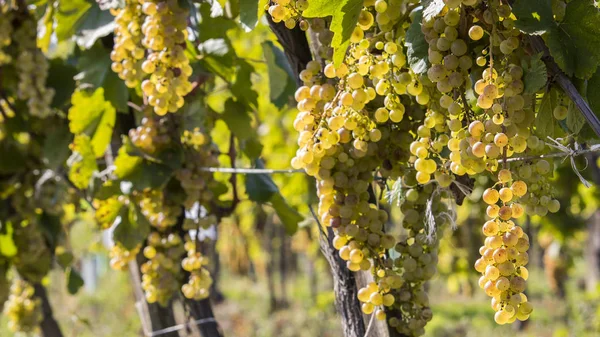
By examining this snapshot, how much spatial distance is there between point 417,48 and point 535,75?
7.2 inches

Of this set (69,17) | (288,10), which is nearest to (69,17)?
(69,17)

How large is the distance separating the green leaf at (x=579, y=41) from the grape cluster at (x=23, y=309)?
2507mm

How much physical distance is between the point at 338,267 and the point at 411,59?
555mm

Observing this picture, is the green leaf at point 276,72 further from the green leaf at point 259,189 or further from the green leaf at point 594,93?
the green leaf at point 594,93

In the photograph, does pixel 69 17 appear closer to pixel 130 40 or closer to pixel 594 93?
pixel 130 40

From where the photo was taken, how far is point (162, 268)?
188 cm

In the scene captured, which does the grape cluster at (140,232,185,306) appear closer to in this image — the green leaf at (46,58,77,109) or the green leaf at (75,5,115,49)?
the green leaf at (75,5,115,49)

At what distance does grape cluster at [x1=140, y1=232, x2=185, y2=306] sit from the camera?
1874mm

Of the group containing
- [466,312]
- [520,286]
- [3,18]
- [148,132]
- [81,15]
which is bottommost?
[466,312]

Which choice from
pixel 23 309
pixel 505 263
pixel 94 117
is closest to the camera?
pixel 505 263

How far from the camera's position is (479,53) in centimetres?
97

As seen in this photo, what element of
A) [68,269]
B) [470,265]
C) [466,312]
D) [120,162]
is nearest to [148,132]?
[120,162]

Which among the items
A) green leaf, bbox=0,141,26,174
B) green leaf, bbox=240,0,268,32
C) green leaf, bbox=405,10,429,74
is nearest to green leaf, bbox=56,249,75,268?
green leaf, bbox=0,141,26,174

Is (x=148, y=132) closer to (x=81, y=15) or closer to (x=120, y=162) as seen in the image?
(x=120, y=162)
